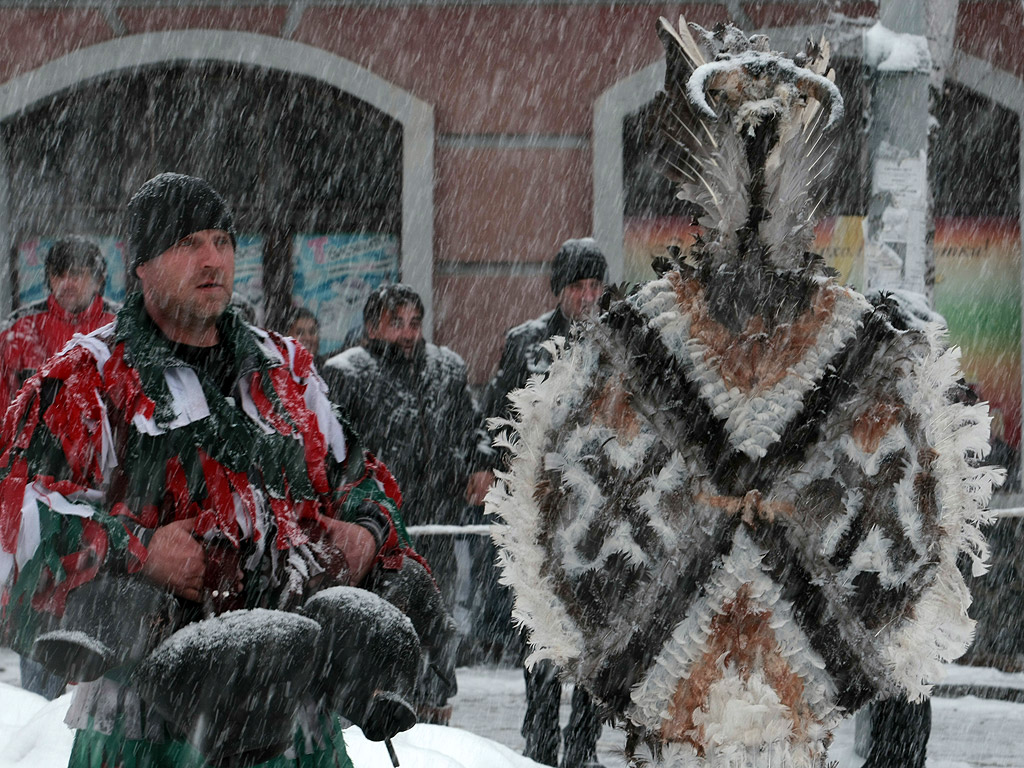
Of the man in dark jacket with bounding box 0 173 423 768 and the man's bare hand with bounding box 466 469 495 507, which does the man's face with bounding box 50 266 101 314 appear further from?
the man in dark jacket with bounding box 0 173 423 768

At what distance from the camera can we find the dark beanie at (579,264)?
609 cm

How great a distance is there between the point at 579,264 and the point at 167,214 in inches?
130

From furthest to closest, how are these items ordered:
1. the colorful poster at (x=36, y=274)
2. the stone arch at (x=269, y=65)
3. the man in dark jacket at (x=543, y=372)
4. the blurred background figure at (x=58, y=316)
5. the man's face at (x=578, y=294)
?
the colorful poster at (x=36, y=274), the stone arch at (x=269, y=65), the blurred background figure at (x=58, y=316), the man's face at (x=578, y=294), the man in dark jacket at (x=543, y=372)

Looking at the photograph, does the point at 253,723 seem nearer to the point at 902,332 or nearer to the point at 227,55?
the point at 902,332

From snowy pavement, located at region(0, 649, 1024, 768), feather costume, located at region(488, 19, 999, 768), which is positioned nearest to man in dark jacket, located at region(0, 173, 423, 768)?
feather costume, located at region(488, 19, 999, 768)

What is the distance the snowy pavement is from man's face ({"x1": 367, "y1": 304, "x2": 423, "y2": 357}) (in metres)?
1.87

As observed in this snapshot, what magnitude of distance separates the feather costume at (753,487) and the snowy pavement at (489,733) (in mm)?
436

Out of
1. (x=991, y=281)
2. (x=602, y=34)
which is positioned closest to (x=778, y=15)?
(x=602, y=34)

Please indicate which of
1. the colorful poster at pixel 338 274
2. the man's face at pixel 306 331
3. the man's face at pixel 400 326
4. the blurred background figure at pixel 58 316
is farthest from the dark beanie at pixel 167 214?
the colorful poster at pixel 338 274

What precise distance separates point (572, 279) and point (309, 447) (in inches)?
125

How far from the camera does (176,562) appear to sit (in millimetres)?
2688

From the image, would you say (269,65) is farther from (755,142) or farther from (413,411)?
(755,142)

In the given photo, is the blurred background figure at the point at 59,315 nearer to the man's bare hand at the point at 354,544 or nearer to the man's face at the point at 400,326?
the man's face at the point at 400,326

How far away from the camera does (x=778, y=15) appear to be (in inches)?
381
